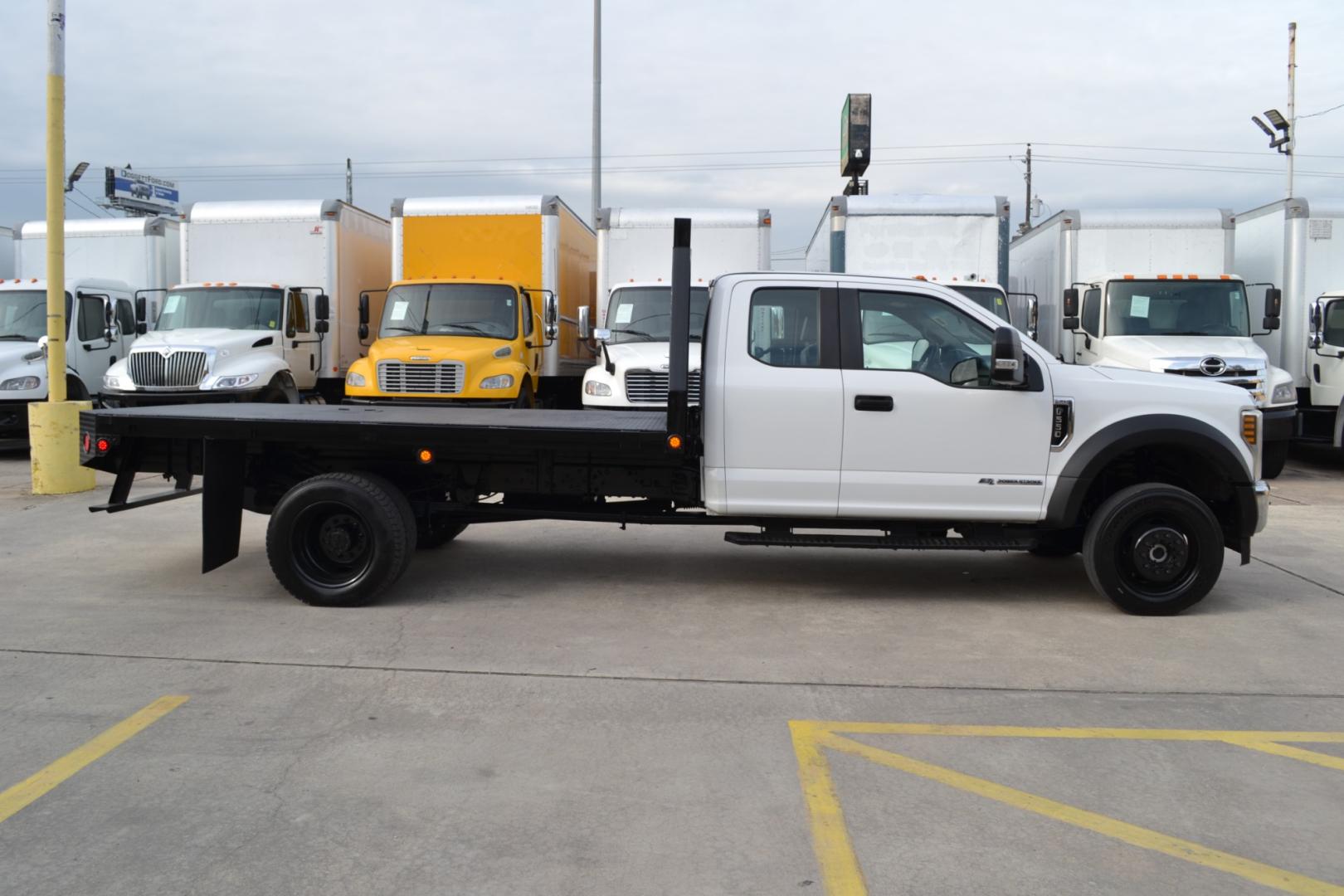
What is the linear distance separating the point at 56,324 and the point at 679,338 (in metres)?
8.59

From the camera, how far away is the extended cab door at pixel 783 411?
6.68 meters

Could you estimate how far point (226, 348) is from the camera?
14.5 m

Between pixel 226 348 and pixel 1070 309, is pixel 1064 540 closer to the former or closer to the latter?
pixel 1070 309

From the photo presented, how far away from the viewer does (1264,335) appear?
15141 millimetres

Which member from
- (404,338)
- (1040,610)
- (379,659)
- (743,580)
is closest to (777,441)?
(743,580)

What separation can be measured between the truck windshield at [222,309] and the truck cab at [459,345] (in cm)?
176

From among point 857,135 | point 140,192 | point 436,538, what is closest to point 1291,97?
point 857,135

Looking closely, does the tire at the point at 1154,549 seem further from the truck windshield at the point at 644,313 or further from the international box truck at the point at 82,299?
the international box truck at the point at 82,299

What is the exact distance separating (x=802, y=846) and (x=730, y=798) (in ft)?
1.45

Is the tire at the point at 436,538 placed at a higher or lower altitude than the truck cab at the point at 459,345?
lower

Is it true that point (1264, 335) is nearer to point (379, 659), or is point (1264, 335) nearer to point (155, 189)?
point (379, 659)

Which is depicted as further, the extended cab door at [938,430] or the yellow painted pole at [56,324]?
the yellow painted pole at [56,324]

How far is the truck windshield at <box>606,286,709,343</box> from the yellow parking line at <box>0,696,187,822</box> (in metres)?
8.51

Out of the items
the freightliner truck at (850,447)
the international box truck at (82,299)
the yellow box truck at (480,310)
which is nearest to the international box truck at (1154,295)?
the yellow box truck at (480,310)
